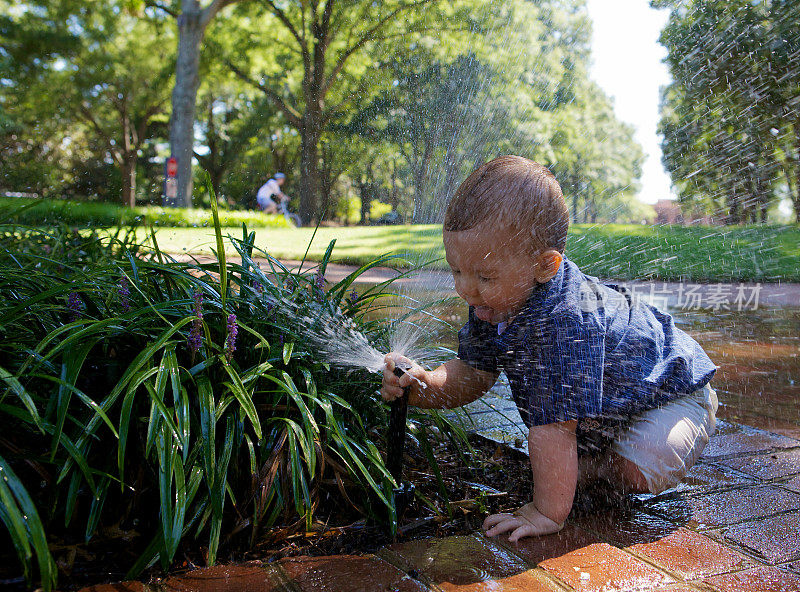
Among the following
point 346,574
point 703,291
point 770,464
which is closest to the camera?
point 346,574

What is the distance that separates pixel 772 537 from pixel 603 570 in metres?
0.54

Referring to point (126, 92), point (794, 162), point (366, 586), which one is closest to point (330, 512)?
point (366, 586)

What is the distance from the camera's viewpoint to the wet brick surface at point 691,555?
160 cm

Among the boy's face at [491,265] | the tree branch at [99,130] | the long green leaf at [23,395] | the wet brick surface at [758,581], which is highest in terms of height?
the tree branch at [99,130]

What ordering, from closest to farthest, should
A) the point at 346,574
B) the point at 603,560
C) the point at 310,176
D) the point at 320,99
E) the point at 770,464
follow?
the point at 346,574 → the point at 603,560 → the point at 770,464 → the point at 320,99 → the point at 310,176

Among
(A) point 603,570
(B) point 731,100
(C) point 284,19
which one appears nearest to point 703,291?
(B) point 731,100

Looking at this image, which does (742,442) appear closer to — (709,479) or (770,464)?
(770,464)

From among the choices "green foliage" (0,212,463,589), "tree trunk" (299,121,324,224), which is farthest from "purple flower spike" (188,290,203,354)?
"tree trunk" (299,121,324,224)

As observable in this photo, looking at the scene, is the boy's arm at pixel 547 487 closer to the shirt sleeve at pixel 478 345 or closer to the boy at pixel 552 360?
the boy at pixel 552 360

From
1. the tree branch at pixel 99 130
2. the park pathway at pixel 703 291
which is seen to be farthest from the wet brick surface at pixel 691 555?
the tree branch at pixel 99 130

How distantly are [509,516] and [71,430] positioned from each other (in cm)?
110

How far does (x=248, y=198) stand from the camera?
126 feet

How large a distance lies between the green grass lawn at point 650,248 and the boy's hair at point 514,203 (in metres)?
4.41

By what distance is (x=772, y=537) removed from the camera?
178cm
